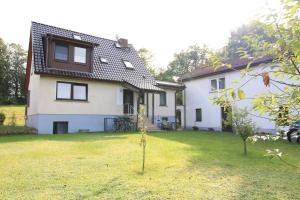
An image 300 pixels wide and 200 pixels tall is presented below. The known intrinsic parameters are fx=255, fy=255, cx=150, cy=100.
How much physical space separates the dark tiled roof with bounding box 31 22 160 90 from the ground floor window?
3.49m

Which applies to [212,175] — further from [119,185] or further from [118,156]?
[118,156]

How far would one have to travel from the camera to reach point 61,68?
1817 cm

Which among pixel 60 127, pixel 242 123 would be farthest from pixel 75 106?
pixel 242 123

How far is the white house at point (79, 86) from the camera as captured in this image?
17.6 meters

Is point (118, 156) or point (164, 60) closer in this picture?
point (118, 156)

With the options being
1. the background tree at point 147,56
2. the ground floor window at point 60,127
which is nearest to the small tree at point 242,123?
the ground floor window at point 60,127

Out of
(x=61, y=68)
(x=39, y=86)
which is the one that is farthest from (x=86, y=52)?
(x=39, y=86)

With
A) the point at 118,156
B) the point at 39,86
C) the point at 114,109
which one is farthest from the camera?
the point at 114,109

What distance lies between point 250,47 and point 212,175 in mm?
4600

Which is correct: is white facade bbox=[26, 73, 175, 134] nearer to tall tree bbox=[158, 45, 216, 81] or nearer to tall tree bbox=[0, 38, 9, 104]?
tall tree bbox=[158, 45, 216, 81]

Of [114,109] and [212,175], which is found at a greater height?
[114,109]

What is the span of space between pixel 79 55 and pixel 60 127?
5516 mm

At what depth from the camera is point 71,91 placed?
733 inches

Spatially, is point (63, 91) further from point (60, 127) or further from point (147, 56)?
point (147, 56)
